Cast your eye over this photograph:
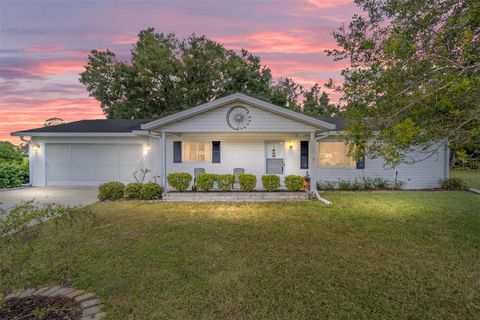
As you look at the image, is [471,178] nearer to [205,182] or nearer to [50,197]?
[205,182]

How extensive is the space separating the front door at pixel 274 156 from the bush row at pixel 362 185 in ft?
6.70

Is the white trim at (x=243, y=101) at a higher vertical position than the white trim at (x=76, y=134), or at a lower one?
higher

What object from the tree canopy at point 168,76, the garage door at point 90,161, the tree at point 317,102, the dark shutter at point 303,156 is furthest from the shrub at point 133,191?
the tree at point 317,102

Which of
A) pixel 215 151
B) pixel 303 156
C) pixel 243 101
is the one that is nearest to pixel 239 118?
pixel 243 101

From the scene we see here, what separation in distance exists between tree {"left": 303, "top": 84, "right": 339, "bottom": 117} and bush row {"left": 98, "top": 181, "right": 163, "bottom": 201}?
27.5 m

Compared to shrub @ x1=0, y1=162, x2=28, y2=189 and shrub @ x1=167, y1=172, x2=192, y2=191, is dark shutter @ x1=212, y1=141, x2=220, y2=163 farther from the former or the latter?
shrub @ x1=0, y1=162, x2=28, y2=189

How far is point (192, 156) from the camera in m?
11.6

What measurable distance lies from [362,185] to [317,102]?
25.0 meters

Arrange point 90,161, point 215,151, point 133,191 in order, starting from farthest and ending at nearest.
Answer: point 90,161 < point 215,151 < point 133,191

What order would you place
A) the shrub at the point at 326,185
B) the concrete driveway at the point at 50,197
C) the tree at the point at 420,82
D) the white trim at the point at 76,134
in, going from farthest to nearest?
the white trim at the point at 76,134, the shrub at the point at 326,185, the concrete driveway at the point at 50,197, the tree at the point at 420,82

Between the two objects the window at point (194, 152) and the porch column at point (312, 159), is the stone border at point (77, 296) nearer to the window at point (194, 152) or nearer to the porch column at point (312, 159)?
the porch column at point (312, 159)

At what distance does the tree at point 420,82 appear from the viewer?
148 inches

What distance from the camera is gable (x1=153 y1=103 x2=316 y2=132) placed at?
30.1 feet

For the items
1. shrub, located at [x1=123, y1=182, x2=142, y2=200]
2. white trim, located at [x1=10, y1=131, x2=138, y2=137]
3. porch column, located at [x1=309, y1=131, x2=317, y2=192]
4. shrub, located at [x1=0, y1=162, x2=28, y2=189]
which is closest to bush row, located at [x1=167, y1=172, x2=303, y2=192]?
porch column, located at [x1=309, y1=131, x2=317, y2=192]
